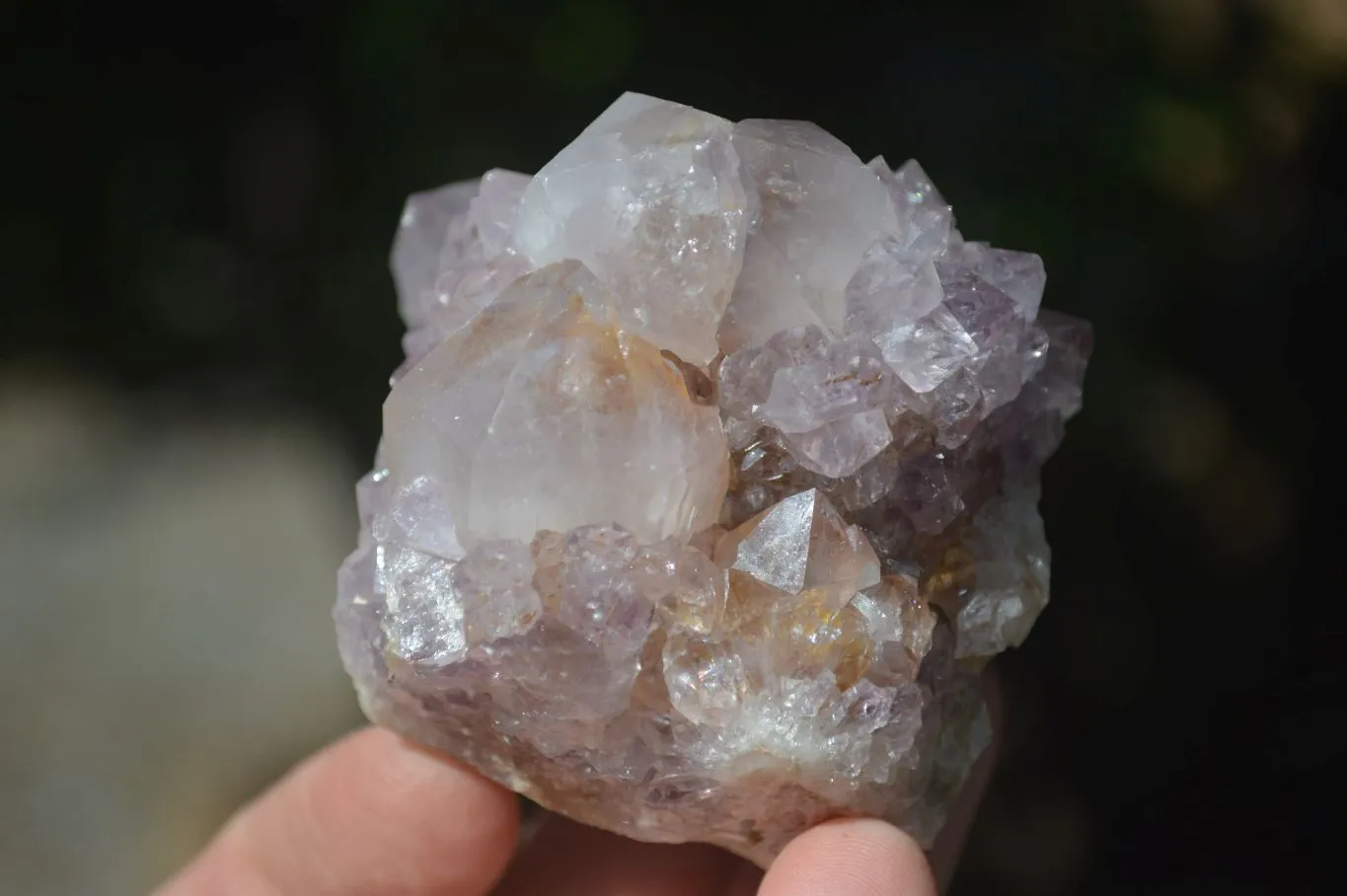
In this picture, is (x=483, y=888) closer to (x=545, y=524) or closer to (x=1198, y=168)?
(x=545, y=524)

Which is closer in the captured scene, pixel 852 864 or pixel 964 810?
pixel 852 864

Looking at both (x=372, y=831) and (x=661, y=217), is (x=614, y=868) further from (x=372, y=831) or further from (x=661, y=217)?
(x=661, y=217)

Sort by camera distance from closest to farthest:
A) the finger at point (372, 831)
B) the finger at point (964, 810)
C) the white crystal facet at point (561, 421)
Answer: the white crystal facet at point (561, 421) < the finger at point (372, 831) < the finger at point (964, 810)

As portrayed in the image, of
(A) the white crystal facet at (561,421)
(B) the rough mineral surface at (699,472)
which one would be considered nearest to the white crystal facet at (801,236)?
(B) the rough mineral surface at (699,472)

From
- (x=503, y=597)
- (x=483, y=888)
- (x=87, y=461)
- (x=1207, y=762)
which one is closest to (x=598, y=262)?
(x=503, y=597)

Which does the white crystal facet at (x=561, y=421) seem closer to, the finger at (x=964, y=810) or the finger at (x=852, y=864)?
the finger at (x=852, y=864)

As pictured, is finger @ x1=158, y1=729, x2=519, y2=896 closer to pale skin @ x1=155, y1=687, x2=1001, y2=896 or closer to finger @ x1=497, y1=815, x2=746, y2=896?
pale skin @ x1=155, y1=687, x2=1001, y2=896

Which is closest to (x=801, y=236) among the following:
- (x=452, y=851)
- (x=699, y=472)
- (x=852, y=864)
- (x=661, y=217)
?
(x=661, y=217)
